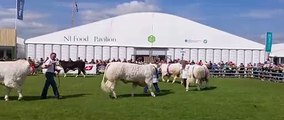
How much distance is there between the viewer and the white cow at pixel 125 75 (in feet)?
58.1

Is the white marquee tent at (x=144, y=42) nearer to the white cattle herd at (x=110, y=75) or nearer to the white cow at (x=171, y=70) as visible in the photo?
the white cow at (x=171, y=70)

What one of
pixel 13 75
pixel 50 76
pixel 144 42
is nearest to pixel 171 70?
pixel 50 76

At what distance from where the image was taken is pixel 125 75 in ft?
59.2

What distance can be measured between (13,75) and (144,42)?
3833cm

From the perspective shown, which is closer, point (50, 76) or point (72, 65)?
point (50, 76)

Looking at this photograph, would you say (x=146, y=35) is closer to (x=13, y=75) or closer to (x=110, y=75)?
(x=110, y=75)

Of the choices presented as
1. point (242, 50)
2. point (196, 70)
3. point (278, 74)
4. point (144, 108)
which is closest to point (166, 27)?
point (242, 50)

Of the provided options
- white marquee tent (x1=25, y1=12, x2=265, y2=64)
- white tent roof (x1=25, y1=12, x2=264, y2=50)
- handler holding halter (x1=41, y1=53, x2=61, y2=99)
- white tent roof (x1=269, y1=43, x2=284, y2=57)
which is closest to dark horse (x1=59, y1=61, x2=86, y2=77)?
white marquee tent (x1=25, y1=12, x2=265, y2=64)

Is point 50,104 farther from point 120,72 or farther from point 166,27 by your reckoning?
point 166,27

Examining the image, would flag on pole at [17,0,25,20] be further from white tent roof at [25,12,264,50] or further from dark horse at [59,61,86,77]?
dark horse at [59,61,86,77]

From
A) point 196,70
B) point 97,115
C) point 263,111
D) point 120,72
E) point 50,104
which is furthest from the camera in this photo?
point 196,70

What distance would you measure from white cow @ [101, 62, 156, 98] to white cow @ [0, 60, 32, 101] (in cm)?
297

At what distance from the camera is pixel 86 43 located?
175 feet

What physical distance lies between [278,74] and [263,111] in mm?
21176
